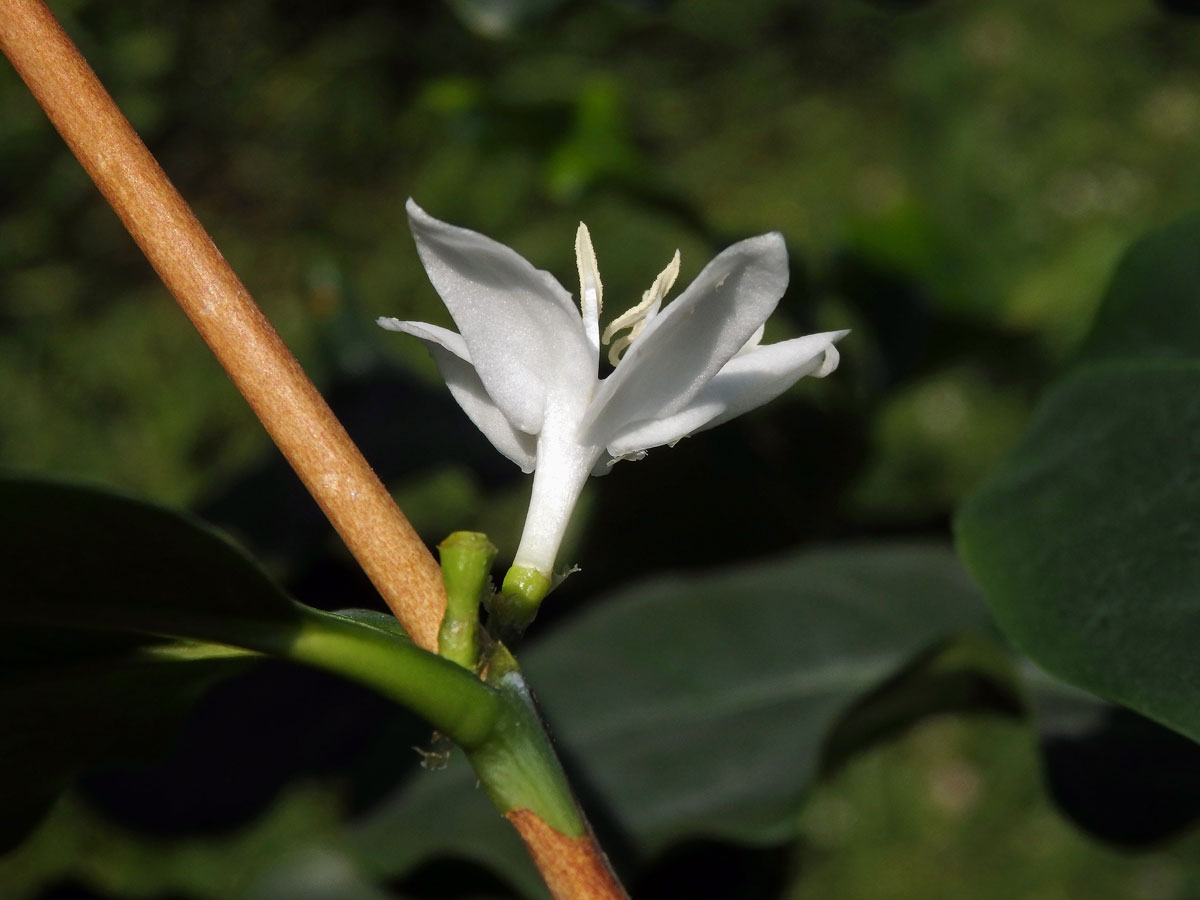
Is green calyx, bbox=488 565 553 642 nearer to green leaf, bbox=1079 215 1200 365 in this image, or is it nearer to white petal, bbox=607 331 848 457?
white petal, bbox=607 331 848 457

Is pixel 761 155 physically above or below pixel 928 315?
below

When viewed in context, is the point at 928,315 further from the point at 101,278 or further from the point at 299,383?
the point at 101,278

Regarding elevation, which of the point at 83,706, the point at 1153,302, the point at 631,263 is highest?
the point at 83,706

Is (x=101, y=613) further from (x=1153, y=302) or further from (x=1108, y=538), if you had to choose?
(x=1153, y=302)

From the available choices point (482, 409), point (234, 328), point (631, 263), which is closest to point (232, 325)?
point (234, 328)

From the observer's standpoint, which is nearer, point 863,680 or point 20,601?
point 20,601

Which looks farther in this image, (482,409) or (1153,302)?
(1153,302)

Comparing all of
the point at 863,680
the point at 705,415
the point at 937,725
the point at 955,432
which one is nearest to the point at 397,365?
the point at 863,680

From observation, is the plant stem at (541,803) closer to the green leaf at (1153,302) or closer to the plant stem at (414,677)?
the plant stem at (414,677)
